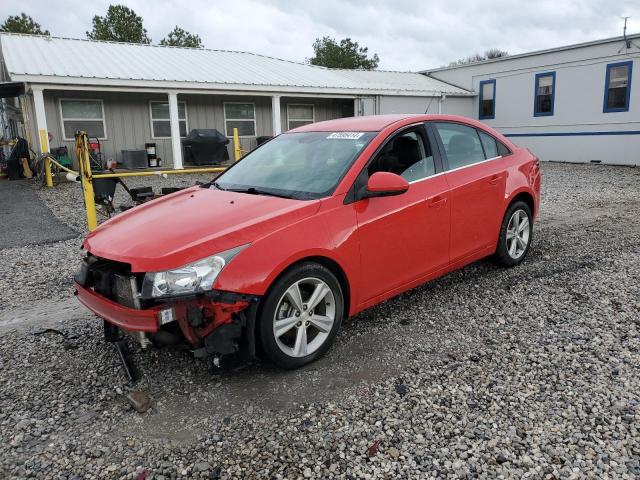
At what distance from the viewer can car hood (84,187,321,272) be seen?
10.1ft

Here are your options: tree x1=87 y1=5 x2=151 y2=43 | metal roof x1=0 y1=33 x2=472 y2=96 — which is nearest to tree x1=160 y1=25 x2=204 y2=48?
tree x1=87 y1=5 x2=151 y2=43

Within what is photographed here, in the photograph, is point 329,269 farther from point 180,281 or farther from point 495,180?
point 495,180

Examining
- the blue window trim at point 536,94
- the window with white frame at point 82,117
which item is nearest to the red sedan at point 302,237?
the window with white frame at point 82,117

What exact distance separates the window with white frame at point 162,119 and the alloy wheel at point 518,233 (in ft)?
50.6

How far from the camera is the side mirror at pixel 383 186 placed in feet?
12.2

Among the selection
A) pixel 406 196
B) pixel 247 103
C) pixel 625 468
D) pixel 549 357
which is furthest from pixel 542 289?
pixel 247 103

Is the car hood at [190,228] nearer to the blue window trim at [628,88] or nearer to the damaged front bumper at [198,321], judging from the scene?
the damaged front bumper at [198,321]

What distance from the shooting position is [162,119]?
1872cm

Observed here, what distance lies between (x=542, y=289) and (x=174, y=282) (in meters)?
3.56

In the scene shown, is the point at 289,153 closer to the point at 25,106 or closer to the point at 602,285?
the point at 602,285

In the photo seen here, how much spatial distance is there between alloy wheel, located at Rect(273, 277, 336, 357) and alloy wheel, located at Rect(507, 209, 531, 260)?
2.66 meters

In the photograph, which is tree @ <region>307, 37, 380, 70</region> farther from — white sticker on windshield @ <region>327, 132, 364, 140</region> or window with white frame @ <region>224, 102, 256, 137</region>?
white sticker on windshield @ <region>327, 132, 364, 140</region>

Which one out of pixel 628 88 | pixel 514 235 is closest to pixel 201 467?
pixel 514 235

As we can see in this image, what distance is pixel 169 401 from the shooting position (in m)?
3.18
